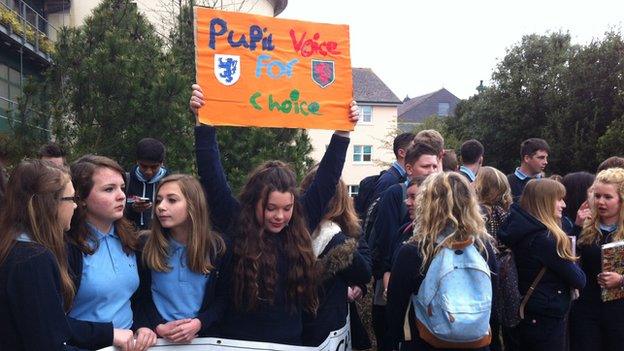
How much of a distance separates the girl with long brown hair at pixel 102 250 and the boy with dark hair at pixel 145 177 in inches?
82.4

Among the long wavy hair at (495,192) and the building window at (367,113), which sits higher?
the building window at (367,113)

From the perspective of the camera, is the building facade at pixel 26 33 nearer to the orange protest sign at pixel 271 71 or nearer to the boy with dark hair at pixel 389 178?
the boy with dark hair at pixel 389 178

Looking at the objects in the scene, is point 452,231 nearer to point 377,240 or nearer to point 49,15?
point 377,240

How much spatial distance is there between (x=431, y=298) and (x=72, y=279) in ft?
5.92

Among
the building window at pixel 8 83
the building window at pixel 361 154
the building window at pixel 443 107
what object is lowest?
the building window at pixel 361 154

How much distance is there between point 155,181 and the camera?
215 inches

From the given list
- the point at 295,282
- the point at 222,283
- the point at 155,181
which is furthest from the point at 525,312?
the point at 155,181

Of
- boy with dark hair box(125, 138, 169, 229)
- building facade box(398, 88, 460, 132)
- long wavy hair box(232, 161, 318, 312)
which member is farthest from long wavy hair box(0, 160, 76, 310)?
building facade box(398, 88, 460, 132)

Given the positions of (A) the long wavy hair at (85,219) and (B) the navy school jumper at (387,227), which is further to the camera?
(B) the navy school jumper at (387,227)

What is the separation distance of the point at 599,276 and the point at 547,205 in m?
0.72

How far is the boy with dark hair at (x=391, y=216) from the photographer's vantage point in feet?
13.7

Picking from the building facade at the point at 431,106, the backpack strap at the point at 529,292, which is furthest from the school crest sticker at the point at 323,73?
the building facade at the point at 431,106

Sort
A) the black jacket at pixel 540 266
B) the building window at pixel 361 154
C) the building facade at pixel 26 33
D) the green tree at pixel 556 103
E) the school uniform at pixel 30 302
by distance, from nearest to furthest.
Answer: the school uniform at pixel 30 302
the black jacket at pixel 540 266
the building facade at pixel 26 33
the green tree at pixel 556 103
the building window at pixel 361 154

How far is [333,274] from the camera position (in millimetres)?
3365
